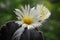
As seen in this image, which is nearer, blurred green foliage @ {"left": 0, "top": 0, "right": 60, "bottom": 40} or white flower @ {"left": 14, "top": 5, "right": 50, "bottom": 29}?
white flower @ {"left": 14, "top": 5, "right": 50, "bottom": 29}

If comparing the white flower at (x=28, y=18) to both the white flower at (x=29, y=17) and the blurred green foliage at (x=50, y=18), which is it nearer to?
the white flower at (x=29, y=17)

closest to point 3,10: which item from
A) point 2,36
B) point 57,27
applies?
point 57,27

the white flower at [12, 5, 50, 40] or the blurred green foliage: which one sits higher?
the blurred green foliage

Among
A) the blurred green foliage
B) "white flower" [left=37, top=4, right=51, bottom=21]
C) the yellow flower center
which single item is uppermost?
the blurred green foliage

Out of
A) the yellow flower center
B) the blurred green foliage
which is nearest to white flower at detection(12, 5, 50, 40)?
the yellow flower center

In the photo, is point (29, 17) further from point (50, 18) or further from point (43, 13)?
point (50, 18)

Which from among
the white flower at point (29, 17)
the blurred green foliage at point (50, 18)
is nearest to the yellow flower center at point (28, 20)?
the white flower at point (29, 17)

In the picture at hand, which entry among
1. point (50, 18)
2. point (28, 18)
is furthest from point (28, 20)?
point (50, 18)

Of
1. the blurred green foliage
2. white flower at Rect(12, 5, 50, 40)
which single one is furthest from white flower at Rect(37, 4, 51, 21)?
the blurred green foliage

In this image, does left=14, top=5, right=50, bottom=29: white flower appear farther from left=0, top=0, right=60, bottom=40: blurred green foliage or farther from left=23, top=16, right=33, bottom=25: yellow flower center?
left=0, top=0, right=60, bottom=40: blurred green foliage

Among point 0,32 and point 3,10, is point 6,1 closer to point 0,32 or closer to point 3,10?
point 3,10

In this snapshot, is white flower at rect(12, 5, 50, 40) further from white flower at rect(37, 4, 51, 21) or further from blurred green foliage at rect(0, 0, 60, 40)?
blurred green foliage at rect(0, 0, 60, 40)
